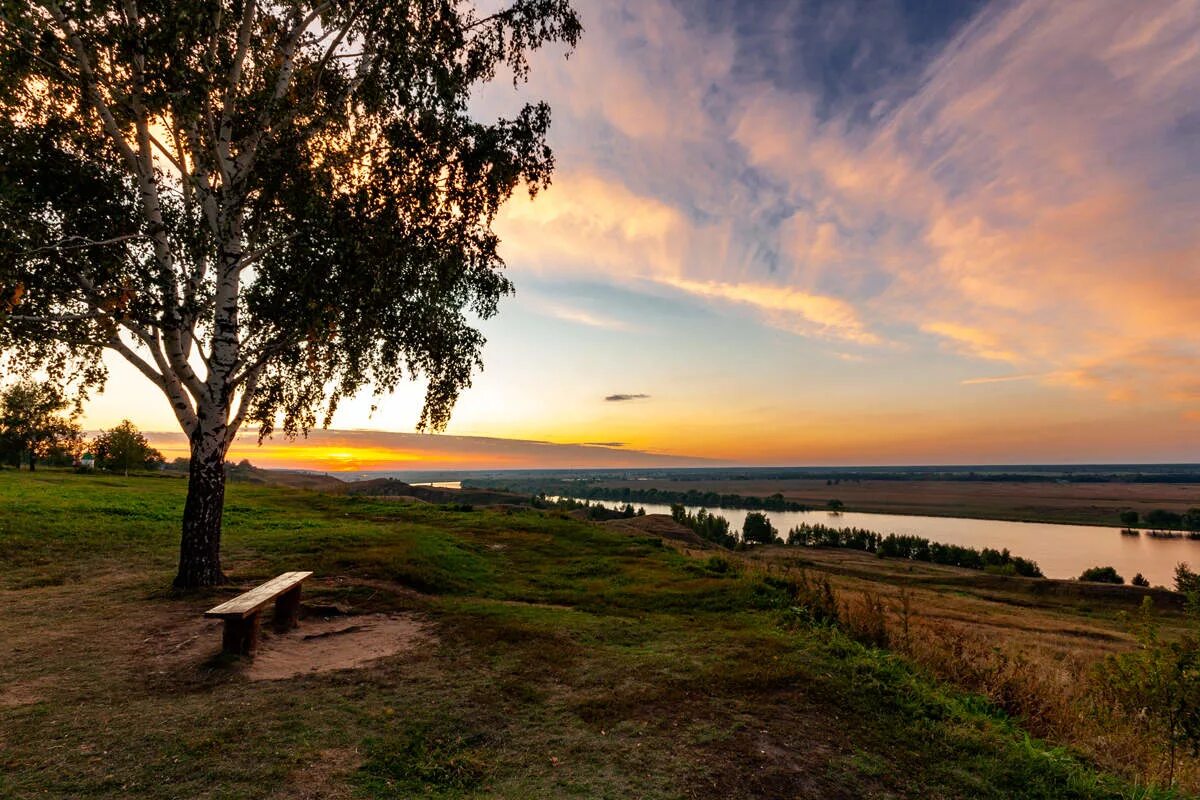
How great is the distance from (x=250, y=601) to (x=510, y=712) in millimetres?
4465

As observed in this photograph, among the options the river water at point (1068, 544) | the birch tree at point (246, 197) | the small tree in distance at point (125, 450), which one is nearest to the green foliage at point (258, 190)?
the birch tree at point (246, 197)

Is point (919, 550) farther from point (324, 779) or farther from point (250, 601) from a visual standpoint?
point (324, 779)

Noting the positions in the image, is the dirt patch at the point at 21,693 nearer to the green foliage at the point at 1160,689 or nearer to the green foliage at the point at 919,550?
the green foliage at the point at 1160,689

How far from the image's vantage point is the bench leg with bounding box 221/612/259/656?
→ 319 inches

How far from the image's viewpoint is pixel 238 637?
813cm

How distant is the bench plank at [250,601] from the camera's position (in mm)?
7629

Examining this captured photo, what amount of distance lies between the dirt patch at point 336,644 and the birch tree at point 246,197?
392 centimetres

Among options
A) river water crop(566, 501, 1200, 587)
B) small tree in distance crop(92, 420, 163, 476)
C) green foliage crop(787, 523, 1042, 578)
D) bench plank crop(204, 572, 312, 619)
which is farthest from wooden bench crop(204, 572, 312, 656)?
river water crop(566, 501, 1200, 587)

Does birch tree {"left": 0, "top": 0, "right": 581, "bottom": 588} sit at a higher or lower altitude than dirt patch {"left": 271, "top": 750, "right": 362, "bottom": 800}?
higher

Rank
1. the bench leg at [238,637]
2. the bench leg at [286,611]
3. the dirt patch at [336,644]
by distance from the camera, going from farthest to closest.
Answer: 1. the bench leg at [286,611]
2. the bench leg at [238,637]
3. the dirt patch at [336,644]

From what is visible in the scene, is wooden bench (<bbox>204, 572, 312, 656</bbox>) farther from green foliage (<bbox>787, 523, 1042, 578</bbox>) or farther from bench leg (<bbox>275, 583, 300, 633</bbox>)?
green foliage (<bbox>787, 523, 1042, 578</bbox>)

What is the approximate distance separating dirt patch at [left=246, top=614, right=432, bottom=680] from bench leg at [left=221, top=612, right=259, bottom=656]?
21 cm

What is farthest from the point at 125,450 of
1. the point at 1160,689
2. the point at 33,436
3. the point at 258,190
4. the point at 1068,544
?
the point at 1068,544

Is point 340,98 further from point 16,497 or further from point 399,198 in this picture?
point 16,497
